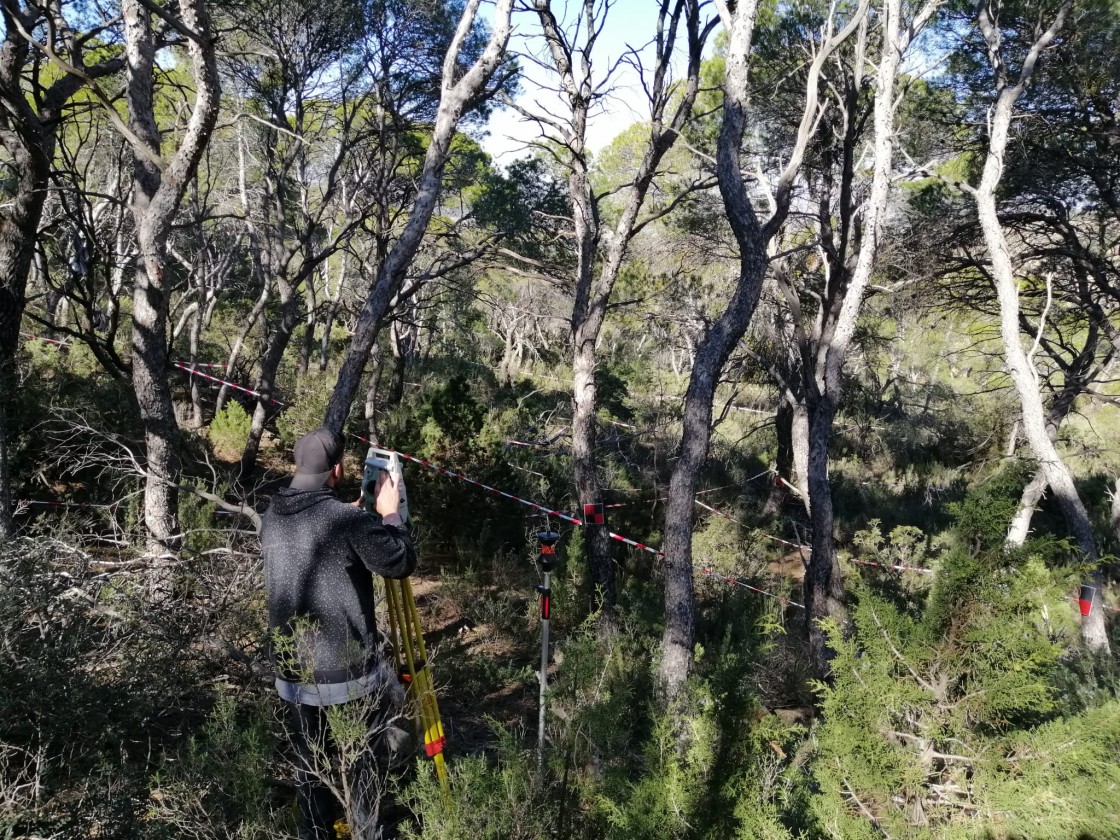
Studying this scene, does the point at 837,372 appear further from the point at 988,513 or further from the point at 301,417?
the point at 301,417

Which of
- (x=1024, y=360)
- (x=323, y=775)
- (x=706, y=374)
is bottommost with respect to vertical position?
(x=323, y=775)

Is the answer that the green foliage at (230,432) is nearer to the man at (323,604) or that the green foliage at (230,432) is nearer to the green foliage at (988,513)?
the man at (323,604)

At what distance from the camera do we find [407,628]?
3092 millimetres

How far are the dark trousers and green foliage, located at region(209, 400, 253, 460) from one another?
8.11m

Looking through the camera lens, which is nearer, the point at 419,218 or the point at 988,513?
the point at 988,513

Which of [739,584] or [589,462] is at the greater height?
[589,462]

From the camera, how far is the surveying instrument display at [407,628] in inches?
114

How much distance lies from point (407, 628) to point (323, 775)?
70 cm

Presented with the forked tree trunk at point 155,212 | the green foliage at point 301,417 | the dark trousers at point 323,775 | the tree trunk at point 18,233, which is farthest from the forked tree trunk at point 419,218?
the green foliage at point 301,417

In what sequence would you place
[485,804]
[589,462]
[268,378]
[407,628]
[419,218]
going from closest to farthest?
[485,804], [407,628], [419,218], [589,462], [268,378]

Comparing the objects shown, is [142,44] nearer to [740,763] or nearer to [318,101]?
[740,763]

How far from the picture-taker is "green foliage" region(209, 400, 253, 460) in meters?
10.1

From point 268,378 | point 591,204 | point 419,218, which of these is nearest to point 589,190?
point 591,204

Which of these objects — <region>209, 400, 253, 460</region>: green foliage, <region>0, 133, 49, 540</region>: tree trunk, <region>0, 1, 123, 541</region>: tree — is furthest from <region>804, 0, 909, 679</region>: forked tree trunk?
<region>209, 400, 253, 460</region>: green foliage
